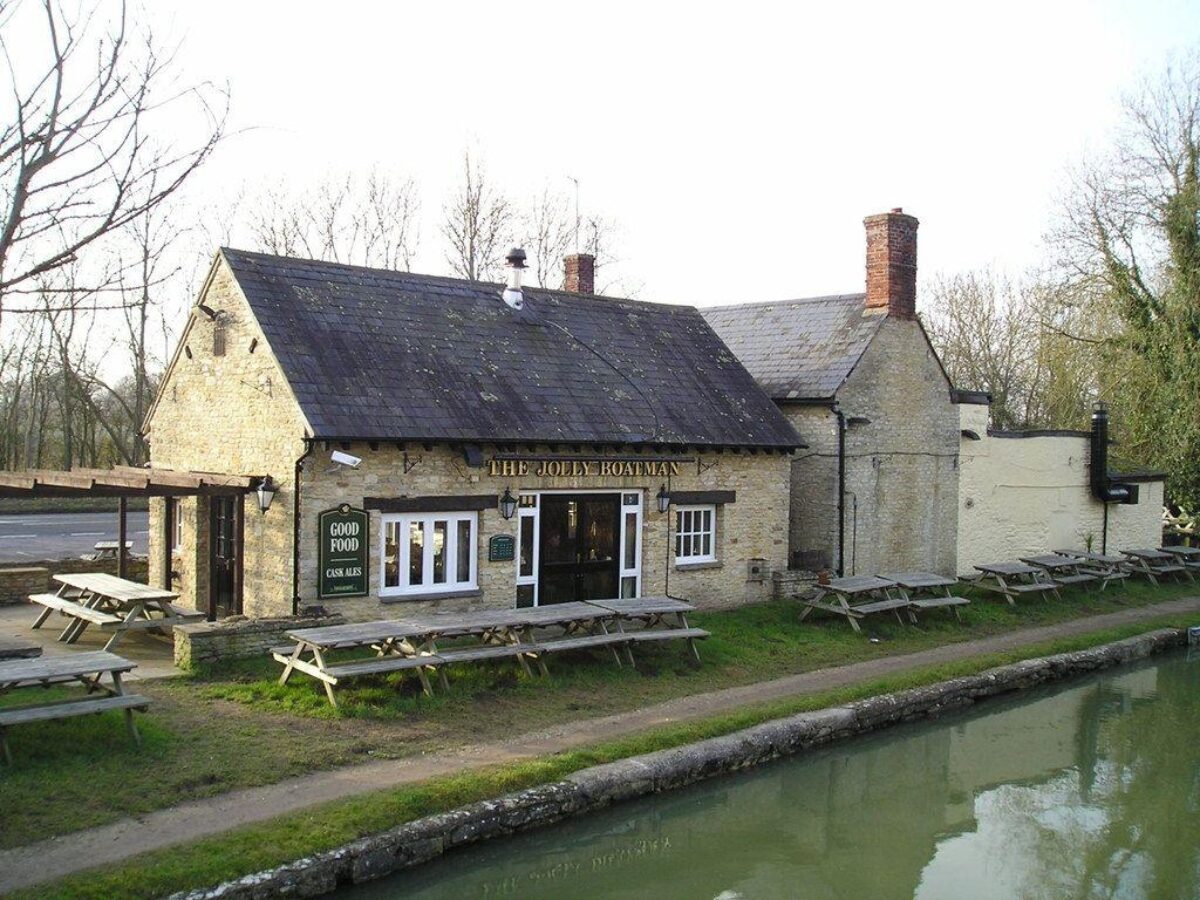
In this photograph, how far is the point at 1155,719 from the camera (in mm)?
13234

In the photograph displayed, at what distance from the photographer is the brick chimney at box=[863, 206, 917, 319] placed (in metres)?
18.8

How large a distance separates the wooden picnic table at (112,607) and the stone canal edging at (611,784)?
17.0ft

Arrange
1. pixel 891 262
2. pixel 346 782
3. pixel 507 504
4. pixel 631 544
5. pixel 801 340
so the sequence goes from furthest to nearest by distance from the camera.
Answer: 1. pixel 801 340
2. pixel 891 262
3. pixel 631 544
4. pixel 507 504
5. pixel 346 782

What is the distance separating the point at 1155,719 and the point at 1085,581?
25.6 feet

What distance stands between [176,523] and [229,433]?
7.76 feet

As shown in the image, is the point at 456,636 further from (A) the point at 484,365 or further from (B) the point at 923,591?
(B) the point at 923,591

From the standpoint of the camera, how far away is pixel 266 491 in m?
12.3

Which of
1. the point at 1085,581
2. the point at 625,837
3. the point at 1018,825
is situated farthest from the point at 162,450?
the point at 1085,581

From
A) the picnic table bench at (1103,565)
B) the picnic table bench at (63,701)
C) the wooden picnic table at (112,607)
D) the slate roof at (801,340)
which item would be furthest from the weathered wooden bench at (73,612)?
the picnic table bench at (1103,565)

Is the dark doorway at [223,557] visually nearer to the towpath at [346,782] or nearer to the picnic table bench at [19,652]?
the picnic table bench at [19,652]

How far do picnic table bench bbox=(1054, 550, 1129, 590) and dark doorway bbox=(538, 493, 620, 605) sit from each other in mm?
10951

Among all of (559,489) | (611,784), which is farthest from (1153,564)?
(611,784)

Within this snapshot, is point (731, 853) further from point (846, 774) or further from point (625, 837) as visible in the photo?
point (846, 774)

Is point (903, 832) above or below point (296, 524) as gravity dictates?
below
